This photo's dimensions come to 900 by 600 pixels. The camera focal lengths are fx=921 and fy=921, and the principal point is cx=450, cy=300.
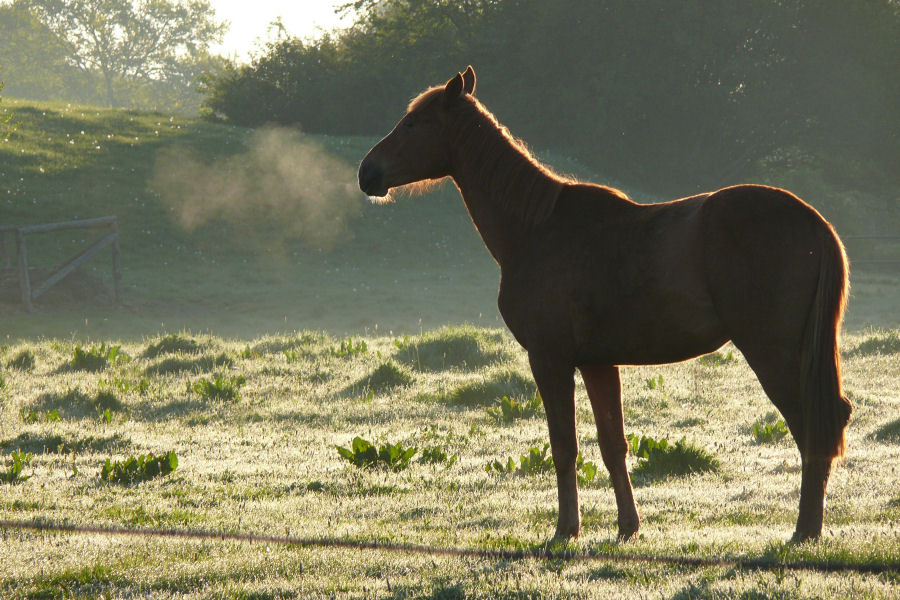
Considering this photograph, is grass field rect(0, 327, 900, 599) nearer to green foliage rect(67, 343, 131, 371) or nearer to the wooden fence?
green foliage rect(67, 343, 131, 371)

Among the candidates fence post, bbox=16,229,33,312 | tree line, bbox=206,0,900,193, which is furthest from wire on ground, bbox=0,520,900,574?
tree line, bbox=206,0,900,193

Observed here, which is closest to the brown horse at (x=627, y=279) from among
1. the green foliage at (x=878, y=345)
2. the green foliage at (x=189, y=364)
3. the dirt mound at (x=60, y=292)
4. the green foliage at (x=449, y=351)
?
the green foliage at (x=449, y=351)

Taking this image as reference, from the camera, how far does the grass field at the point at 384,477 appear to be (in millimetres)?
5586

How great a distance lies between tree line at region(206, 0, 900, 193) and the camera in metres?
49.6

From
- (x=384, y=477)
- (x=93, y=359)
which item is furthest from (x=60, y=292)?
(x=384, y=477)

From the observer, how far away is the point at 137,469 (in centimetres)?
913

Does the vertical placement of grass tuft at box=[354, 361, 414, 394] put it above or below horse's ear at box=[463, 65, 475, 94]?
below

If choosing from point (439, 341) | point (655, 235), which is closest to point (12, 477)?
point (655, 235)

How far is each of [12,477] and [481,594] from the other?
5861 mm

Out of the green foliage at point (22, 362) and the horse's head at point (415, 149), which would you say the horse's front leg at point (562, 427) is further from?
the green foliage at point (22, 362)

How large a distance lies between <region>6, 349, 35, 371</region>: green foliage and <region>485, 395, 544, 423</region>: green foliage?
876 centimetres

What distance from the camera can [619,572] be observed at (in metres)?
5.57

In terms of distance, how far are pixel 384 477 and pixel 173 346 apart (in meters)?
9.69

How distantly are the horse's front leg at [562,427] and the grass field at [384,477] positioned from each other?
21 centimetres
